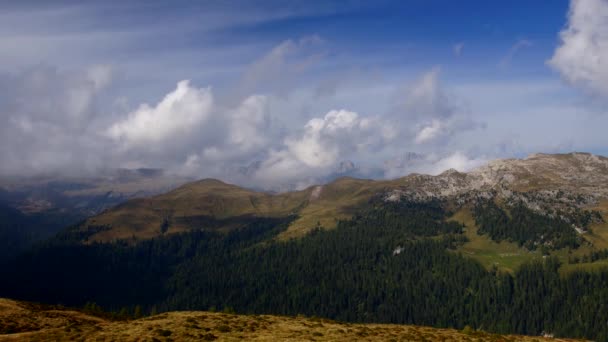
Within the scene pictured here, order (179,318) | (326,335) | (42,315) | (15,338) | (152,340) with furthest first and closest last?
1. (42,315)
2. (179,318)
3. (326,335)
4. (15,338)
5. (152,340)

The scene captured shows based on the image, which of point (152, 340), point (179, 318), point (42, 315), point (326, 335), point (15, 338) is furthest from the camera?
point (42, 315)

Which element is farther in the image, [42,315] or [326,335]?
[42,315]

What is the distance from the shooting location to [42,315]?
82250 mm

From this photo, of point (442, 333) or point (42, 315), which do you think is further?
point (42, 315)

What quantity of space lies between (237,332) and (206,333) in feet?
13.6

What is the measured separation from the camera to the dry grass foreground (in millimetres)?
52969

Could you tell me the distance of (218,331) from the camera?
184ft

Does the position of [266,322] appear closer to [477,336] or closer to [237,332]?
[237,332]

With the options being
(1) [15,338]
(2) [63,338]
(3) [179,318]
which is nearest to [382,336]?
(3) [179,318]

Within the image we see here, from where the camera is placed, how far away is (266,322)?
212 feet

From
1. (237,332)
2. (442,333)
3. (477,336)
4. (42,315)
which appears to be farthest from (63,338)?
(477,336)

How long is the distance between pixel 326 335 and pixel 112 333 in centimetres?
2722

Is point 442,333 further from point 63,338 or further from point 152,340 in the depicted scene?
point 63,338

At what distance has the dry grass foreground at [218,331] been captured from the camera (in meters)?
53.0
